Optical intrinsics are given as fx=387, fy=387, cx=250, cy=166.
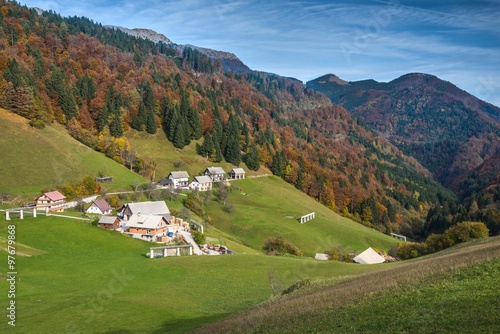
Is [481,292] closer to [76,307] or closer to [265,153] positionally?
[76,307]

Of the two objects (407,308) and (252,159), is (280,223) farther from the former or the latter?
(407,308)

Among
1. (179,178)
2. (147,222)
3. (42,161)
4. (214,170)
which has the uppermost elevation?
(42,161)

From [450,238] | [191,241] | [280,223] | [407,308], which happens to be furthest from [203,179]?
[407,308]

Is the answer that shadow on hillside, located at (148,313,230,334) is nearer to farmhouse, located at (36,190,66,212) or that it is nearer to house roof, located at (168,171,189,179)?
farmhouse, located at (36,190,66,212)

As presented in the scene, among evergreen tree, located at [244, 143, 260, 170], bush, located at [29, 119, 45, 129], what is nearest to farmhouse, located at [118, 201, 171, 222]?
bush, located at [29, 119, 45, 129]

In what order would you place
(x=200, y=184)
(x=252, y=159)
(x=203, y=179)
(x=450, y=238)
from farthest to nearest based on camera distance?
1. (x=252, y=159)
2. (x=203, y=179)
3. (x=200, y=184)
4. (x=450, y=238)

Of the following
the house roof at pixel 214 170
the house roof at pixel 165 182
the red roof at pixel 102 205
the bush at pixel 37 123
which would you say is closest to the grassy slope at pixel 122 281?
the red roof at pixel 102 205

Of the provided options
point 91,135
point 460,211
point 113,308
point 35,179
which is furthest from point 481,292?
point 460,211
